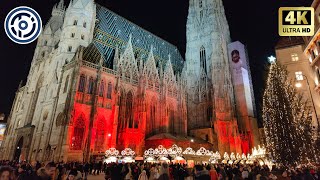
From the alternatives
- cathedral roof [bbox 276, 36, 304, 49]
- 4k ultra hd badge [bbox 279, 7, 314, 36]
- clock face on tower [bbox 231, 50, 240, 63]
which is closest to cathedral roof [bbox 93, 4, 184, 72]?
clock face on tower [bbox 231, 50, 240, 63]

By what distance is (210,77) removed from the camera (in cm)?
5106

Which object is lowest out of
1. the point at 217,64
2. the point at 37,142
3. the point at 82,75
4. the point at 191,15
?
the point at 37,142

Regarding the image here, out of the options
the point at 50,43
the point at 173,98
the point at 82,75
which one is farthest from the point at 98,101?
the point at 50,43

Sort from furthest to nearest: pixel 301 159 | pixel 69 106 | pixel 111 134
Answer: pixel 111 134 → pixel 69 106 → pixel 301 159

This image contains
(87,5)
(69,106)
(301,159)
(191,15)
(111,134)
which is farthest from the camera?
(191,15)

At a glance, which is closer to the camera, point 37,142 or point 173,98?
point 37,142

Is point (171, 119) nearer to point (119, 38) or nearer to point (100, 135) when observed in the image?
point (100, 135)

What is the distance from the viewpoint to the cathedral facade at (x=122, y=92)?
32.4m

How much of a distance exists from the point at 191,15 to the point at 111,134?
4124 centimetres

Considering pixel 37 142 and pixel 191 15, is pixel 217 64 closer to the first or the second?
pixel 191 15

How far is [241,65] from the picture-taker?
178 ft

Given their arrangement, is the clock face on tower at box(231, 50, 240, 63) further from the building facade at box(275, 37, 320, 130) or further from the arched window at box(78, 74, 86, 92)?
the arched window at box(78, 74, 86, 92)

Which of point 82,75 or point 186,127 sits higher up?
point 82,75

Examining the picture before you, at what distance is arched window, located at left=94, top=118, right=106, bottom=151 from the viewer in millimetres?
32531
